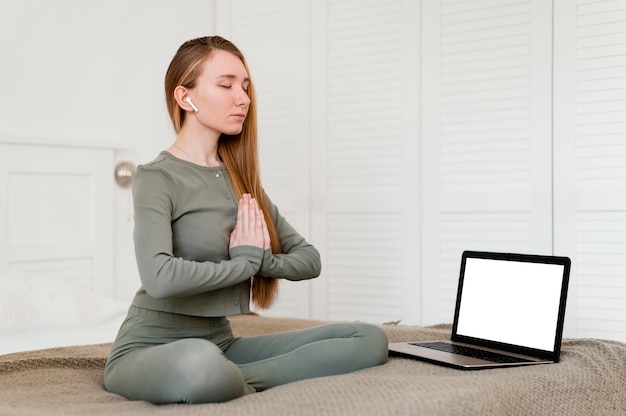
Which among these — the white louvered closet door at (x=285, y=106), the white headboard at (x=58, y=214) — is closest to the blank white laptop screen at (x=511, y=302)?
the white headboard at (x=58, y=214)

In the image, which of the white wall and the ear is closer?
the ear

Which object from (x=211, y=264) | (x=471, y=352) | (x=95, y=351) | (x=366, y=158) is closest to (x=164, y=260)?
(x=211, y=264)

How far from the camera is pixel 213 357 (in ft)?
4.31

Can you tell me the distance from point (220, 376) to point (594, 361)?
748 mm

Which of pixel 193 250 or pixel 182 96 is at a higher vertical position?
pixel 182 96

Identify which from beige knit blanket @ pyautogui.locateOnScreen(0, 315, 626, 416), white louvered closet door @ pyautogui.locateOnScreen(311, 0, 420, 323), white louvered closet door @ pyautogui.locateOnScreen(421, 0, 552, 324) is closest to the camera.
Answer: beige knit blanket @ pyautogui.locateOnScreen(0, 315, 626, 416)

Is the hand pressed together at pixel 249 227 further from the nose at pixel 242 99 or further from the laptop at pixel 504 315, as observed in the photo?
the laptop at pixel 504 315

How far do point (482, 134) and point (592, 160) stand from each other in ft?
1.35

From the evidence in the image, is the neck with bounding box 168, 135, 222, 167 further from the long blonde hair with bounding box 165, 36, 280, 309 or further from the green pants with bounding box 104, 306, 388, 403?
the green pants with bounding box 104, 306, 388, 403

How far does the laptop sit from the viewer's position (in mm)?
1606

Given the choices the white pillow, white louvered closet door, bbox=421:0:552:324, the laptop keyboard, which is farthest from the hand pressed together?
white louvered closet door, bbox=421:0:552:324

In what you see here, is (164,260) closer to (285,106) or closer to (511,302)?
(511,302)

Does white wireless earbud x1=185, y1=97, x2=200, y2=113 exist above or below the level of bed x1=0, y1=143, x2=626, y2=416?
above

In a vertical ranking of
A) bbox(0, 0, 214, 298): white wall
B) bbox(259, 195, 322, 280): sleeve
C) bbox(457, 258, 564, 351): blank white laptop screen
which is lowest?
bbox(457, 258, 564, 351): blank white laptop screen
